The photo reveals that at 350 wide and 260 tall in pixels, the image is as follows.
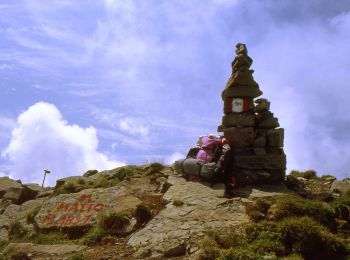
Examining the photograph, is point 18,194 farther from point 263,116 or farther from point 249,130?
point 263,116

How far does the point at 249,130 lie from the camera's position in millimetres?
20234

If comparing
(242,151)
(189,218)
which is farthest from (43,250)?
(242,151)

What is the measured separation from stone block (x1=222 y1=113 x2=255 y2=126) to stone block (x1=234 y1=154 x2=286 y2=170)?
1.66 metres

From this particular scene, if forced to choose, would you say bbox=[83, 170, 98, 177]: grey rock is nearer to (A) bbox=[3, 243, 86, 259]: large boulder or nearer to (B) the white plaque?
(B) the white plaque

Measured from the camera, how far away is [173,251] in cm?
1285

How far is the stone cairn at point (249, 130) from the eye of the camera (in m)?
19.6

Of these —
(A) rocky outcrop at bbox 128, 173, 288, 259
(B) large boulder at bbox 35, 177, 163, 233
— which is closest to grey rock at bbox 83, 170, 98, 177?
(B) large boulder at bbox 35, 177, 163, 233

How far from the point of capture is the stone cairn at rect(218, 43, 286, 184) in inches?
771

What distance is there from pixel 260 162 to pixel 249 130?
1636 millimetres

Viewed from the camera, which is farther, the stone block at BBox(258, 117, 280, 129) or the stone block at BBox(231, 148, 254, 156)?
Answer: the stone block at BBox(258, 117, 280, 129)

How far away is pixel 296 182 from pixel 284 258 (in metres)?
10.2

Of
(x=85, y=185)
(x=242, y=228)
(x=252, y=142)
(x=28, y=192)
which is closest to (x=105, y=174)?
(x=85, y=185)

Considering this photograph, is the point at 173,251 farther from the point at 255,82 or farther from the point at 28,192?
the point at 28,192

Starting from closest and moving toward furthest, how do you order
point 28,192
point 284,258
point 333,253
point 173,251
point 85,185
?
point 284,258, point 333,253, point 173,251, point 85,185, point 28,192
